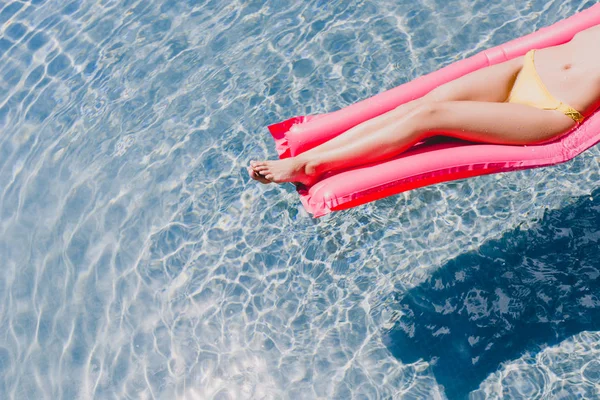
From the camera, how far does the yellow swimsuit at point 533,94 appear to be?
137 inches

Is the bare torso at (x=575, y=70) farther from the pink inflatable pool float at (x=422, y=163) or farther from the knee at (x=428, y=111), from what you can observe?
the knee at (x=428, y=111)

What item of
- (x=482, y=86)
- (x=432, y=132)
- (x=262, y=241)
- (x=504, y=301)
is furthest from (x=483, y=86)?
(x=262, y=241)

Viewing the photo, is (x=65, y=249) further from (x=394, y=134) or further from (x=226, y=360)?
(x=394, y=134)

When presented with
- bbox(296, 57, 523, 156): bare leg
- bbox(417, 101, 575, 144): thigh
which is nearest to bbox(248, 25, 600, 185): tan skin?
bbox(417, 101, 575, 144): thigh

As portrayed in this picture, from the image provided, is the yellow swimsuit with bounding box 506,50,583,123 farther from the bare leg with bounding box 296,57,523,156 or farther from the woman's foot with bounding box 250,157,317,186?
the woman's foot with bounding box 250,157,317,186

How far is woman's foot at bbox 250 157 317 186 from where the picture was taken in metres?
3.39

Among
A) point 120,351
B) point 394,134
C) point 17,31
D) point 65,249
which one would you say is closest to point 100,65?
point 17,31

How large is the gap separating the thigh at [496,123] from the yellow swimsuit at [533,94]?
4 cm

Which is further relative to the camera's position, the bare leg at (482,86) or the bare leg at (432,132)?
the bare leg at (482,86)

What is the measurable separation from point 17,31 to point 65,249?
237 centimetres

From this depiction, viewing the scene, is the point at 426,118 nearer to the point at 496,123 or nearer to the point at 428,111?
the point at 428,111

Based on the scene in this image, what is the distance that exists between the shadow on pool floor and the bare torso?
31.8 inches

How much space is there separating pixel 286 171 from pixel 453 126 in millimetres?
896

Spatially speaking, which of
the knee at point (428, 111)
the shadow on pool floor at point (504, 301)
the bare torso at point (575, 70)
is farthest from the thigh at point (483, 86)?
the shadow on pool floor at point (504, 301)
